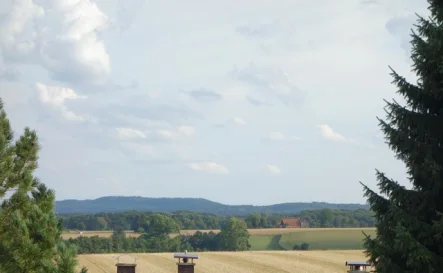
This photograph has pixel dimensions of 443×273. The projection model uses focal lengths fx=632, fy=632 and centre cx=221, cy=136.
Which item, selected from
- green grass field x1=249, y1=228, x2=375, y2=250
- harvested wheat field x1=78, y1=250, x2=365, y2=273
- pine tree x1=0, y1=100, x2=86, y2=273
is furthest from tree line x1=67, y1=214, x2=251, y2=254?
pine tree x1=0, y1=100, x2=86, y2=273

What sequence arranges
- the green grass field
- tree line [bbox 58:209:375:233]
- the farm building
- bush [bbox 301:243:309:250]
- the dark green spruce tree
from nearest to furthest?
the dark green spruce tree → the green grass field → bush [bbox 301:243:309:250] → tree line [bbox 58:209:375:233] → the farm building

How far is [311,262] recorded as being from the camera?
172ft

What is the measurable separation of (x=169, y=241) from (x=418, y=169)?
261ft

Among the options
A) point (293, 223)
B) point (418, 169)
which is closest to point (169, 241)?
point (293, 223)

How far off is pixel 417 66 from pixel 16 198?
944cm

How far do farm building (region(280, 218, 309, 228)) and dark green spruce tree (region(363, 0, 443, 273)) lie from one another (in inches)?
4292

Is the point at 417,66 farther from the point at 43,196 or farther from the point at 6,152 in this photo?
the point at 6,152

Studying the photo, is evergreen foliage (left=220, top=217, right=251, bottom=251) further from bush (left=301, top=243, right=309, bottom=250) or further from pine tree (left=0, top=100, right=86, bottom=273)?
pine tree (left=0, top=100, right=86, bottom=273)

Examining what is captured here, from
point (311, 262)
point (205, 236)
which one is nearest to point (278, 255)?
point (311, 262)

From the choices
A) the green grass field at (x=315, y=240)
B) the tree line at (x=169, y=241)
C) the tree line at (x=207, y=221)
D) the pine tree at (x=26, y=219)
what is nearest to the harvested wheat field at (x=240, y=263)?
the green grass field at (x=315, y=240)

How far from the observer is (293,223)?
126438 millimetres

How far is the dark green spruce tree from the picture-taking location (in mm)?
13164

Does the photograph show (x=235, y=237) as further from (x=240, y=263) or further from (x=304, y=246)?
(x=240, y=263)

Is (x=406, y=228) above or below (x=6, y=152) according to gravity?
below
